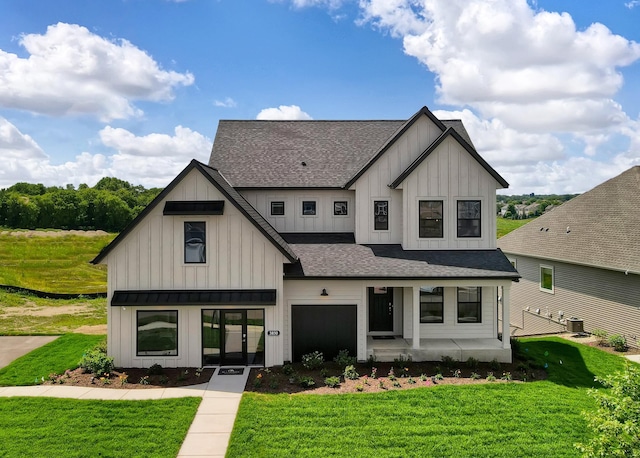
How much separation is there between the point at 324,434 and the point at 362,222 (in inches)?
370

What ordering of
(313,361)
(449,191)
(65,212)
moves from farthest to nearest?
(65,212), (449,191), (313,361)

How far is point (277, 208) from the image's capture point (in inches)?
726

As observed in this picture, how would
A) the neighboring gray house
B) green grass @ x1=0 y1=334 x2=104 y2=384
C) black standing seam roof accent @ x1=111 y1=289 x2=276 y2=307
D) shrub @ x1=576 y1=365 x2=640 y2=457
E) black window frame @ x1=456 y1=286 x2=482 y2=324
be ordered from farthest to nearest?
the neighboring gray house → black window frame @ x1=456 y1=286 x2=482 y2=324 → black standing seam roof accent @ x1=111 y1=289 x2=276 y2=307 → green grass @ x1=0 y1=334 x2=104 y2=384 → shrub @ x1=576 y1=365 x2=640 y2=457

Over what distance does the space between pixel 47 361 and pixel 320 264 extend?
33.7 ft

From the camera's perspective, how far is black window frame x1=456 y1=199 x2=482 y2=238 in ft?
54.7

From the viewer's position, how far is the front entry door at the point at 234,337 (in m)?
14.5

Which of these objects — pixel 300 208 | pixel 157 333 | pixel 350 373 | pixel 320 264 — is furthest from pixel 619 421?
pixel 300 208

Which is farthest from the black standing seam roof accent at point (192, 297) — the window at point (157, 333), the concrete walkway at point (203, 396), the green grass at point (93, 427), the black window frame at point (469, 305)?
the black window frame at point (469, 305)

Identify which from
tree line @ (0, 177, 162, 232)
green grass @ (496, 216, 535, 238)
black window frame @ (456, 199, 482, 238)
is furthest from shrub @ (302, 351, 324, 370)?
tree line @ (0, 177, 162, 232)

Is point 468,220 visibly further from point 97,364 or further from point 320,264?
point 97,364

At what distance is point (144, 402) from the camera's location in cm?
1127

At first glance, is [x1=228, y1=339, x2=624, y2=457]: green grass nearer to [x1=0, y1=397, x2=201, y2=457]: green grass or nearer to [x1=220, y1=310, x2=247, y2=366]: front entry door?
[x1=0, y1=397, x2=201, y2=457]: green grass

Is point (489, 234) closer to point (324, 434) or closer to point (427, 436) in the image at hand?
point (427, 436)

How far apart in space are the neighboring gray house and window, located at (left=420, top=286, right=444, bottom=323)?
7.60 m
